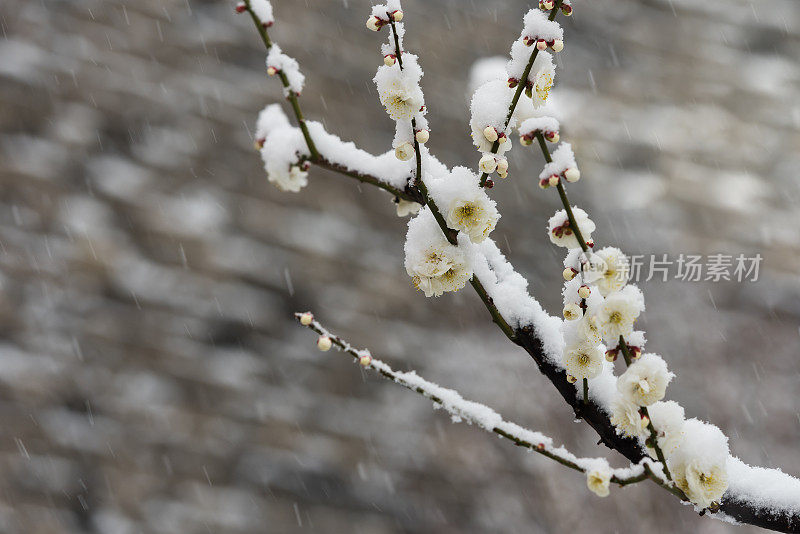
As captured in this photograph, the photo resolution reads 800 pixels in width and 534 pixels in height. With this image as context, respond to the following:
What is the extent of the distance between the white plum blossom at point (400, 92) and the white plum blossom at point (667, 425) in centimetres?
39

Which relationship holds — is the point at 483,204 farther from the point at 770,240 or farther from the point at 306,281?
the point at 770,240

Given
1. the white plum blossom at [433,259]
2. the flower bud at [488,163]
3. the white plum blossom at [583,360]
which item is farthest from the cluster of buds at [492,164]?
the white plum blossom at [583,360]

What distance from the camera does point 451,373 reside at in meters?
2.29

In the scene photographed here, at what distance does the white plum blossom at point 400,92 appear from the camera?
667mm

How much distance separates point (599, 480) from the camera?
67cm

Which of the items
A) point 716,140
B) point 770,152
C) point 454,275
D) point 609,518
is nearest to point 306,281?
point 609,518

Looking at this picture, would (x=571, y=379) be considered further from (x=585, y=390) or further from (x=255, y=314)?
(x=255, y=314)

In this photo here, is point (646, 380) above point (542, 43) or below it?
below

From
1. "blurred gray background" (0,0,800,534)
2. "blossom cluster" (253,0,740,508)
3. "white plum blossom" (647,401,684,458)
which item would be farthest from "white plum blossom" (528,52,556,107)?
"blurred gray background" (0,0,800,534)

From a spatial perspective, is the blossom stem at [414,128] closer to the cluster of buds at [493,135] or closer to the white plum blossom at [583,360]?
the cluster of buds at [493,135]

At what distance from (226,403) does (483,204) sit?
63.0 inches

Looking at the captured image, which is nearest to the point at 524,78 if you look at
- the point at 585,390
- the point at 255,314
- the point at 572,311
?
the point at 572,311

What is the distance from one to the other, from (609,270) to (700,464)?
0.22 metres

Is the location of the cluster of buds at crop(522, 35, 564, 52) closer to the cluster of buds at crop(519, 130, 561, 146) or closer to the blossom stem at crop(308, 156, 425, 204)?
the cluster of buds at crop(519, 130, 561, 146)
